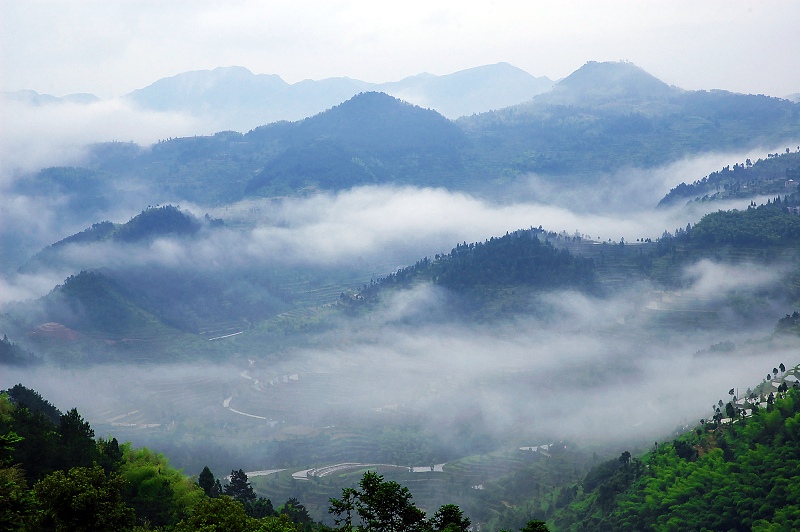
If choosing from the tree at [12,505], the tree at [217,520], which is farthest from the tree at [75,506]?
the tree at [12,505]

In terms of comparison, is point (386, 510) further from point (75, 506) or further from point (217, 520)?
point (75, 506)

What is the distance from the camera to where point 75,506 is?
148 feet

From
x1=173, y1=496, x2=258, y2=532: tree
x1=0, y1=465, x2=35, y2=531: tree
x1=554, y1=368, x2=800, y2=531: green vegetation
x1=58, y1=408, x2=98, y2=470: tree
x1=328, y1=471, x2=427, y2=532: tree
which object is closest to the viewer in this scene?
x1=0, y1=465, x2=35, y2=531: tree

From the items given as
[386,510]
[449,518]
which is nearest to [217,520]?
[386,510]

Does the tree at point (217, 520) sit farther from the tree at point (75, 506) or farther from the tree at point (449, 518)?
the tree at point (449, 518)

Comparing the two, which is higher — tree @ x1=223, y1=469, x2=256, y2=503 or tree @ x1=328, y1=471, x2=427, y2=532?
tree @ x1=223, y1=469, x2=256, y2=503

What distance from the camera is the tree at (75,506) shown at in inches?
1795

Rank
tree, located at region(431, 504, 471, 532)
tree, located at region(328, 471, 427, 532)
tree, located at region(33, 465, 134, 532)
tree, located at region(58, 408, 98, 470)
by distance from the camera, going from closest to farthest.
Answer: tree, located at region(33, 465, 134, 532), tree, located at region(328, 471, 427, 532), tree, located at region(431, 504, 471, 532), tree, located at region(58, 408, 98, 470)

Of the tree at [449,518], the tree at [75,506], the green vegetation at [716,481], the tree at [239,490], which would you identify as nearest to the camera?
the tree at [75,506]

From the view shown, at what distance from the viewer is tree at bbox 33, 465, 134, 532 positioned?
45.6m

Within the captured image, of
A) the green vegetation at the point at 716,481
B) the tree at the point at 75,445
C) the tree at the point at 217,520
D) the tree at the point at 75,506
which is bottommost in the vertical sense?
the green vegetation at the point at 716,481

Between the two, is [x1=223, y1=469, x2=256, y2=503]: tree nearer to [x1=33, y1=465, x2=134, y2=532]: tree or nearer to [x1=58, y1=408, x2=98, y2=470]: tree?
[x1=58, y1=408, x2=98, y2=470]: tree

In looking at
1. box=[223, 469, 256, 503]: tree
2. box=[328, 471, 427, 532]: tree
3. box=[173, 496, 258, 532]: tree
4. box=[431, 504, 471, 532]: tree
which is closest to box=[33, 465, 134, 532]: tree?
box=[173, 496, 258, 532]: tree

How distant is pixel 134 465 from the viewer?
74.0m
